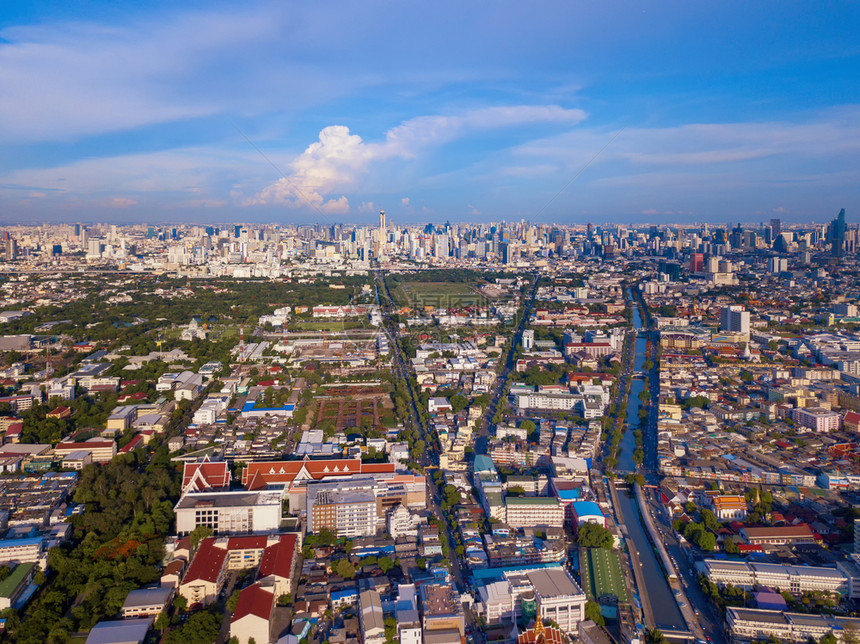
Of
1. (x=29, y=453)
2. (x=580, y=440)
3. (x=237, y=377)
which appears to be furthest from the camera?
(x=237, y=377)

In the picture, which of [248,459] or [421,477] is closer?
[421,477]

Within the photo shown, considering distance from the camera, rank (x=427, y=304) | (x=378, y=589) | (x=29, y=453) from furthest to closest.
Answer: (x=427, y=304) < (x=29, y=453) < (x=378, y=589)

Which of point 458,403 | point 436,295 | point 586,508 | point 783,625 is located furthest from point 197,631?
point 436,295

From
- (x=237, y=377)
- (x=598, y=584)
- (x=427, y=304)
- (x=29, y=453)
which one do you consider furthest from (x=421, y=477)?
(x=427, y=304)

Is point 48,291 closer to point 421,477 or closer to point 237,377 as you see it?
point 237,377

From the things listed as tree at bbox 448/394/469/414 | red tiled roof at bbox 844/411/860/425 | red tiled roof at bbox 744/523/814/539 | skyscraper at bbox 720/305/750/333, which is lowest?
red tiled roof at bbox 744/523/814/539

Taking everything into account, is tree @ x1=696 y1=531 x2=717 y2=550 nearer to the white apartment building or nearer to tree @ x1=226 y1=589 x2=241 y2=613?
the white apartment building

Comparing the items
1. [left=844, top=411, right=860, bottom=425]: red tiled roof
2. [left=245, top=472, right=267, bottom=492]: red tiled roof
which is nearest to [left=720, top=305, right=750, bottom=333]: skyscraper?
[left=844, top=411, right=860, bottom=425]: red tiled roof
